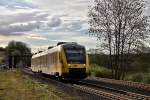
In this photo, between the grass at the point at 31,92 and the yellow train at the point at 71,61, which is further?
the yellow train at the point at 71,61

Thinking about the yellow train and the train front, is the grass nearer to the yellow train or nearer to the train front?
the yellow train

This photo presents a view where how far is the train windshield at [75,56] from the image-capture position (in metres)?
35.3

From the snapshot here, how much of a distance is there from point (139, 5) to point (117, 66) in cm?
700

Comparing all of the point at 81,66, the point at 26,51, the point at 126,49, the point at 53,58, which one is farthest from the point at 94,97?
the point at 26,51

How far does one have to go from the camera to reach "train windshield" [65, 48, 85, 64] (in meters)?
35.3

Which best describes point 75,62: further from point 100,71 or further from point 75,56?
point 100,71

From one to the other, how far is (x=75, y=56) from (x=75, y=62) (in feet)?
2.27

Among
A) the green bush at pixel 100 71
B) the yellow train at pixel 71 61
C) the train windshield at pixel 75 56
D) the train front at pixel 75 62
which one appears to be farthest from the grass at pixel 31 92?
the green bush at pixel 100 71

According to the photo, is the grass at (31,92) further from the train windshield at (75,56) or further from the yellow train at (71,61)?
the train windshield at (75,56)

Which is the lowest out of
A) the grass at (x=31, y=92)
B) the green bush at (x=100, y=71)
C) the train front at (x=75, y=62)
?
the grass at (x=31, y=92)

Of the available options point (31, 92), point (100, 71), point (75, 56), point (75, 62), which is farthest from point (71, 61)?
point (100, 71)

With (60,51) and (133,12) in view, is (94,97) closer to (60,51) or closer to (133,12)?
(60,51)

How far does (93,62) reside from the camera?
200ft

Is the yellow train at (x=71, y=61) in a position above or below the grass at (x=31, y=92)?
above
